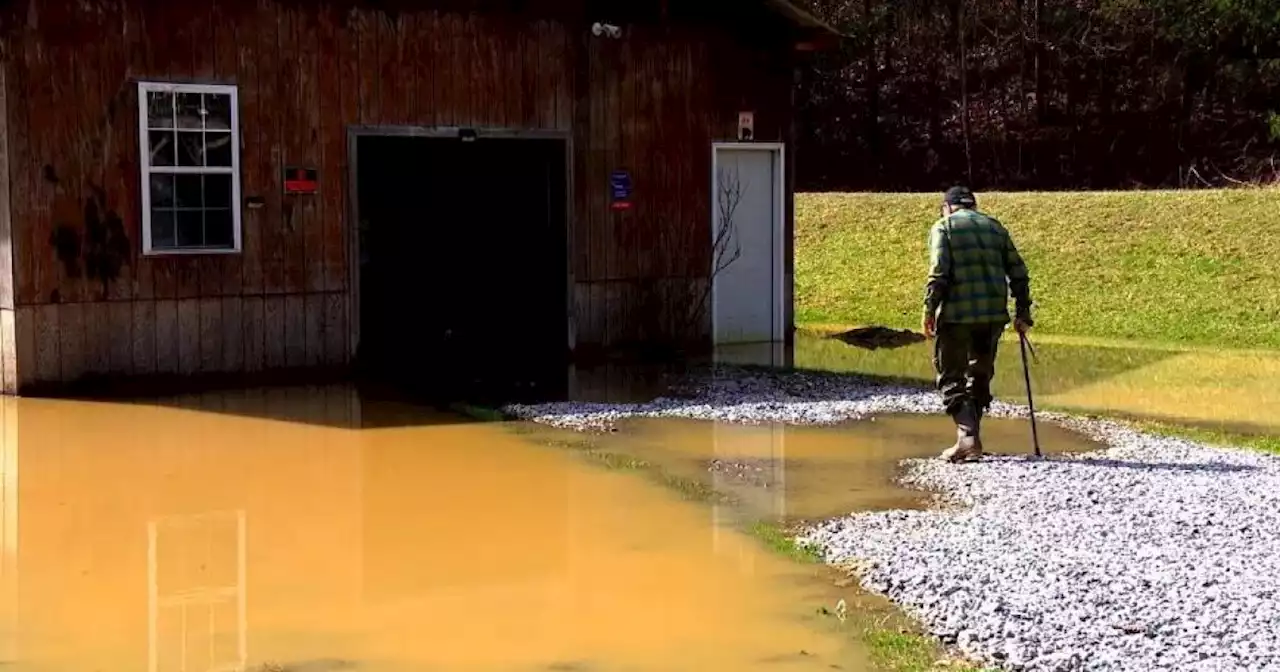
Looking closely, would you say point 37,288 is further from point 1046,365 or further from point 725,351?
point 1046,365

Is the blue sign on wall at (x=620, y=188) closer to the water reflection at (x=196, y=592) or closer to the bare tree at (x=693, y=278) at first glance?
the bare tree at (x=693, y=278)

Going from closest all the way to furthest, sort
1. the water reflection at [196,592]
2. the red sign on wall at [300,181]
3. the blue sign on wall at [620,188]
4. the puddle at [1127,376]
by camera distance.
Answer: the water reflection at [196,592] → the puddle at [1127,376] → the red sign on wall at [300,181] → the blue sign on wall at [620,188]

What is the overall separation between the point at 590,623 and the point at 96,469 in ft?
14.9

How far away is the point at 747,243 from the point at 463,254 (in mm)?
3243

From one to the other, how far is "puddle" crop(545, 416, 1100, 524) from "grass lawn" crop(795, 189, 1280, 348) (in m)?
8.59

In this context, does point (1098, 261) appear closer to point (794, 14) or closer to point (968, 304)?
point (794, 14)

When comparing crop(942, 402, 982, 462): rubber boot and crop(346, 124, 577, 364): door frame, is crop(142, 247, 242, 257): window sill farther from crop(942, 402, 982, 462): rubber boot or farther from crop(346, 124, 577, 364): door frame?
crop(942, 402, 982, 462): rubber boot

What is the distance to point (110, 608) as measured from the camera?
6406 mm

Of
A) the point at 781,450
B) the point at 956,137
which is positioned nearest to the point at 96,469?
the point at 781,450

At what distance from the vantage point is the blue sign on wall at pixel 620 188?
15844 mm

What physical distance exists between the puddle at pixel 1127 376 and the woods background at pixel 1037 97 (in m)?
21.0

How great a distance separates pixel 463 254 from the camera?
56.7 feet

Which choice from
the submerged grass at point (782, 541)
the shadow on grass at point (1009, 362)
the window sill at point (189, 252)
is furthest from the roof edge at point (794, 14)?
→ the submerged grass at point (782, 541)

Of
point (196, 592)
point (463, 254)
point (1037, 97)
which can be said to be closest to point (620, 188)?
point (463, 254)
